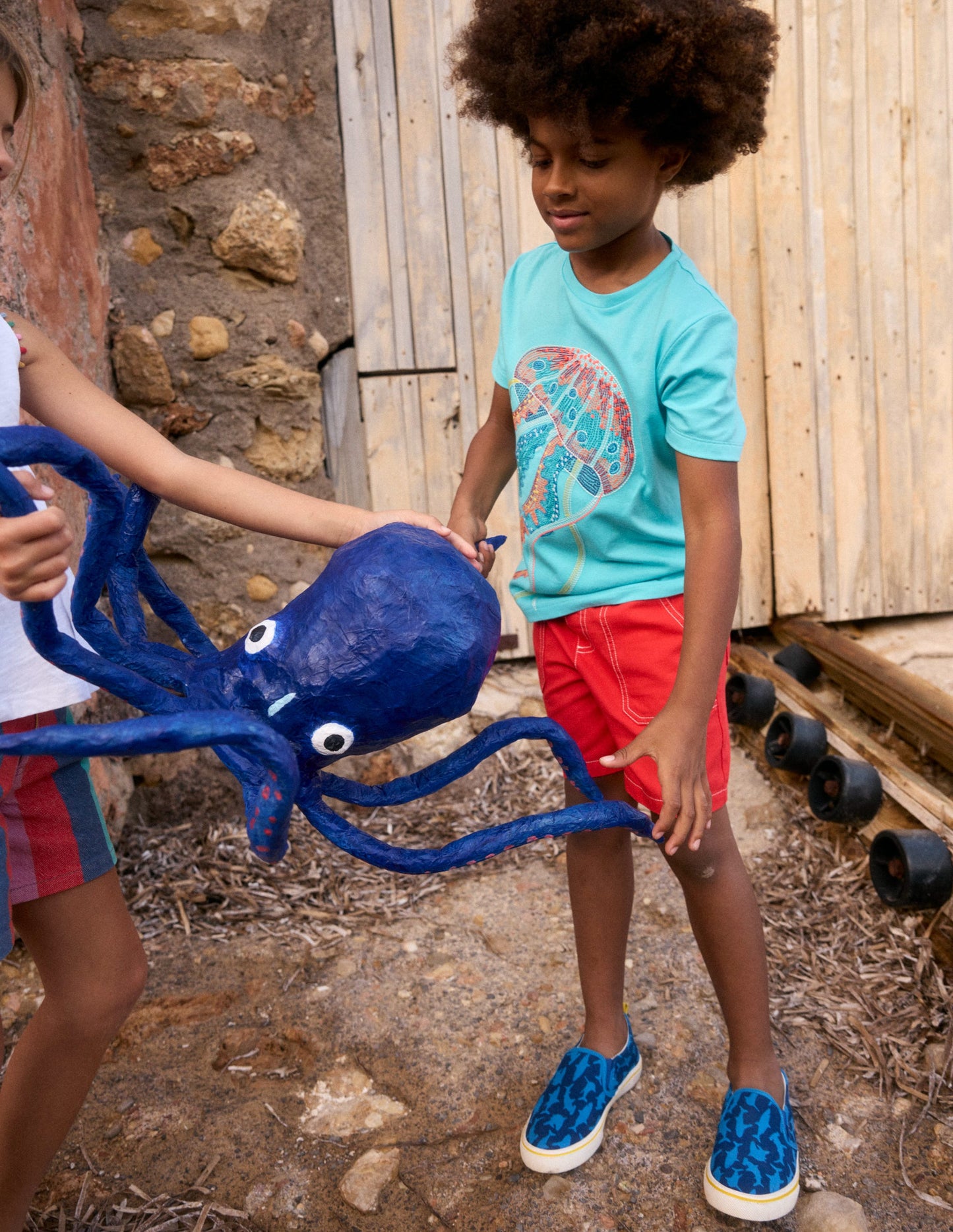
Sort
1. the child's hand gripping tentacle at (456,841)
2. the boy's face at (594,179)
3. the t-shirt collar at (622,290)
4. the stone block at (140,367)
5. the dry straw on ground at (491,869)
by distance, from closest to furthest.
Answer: the child's hand gripping tentacle at (456,841)
the boy's face at (594,179)
the t-shirt collar at (622,290)
the dry straw on ground at (491,869)
the stone block at (140,367)

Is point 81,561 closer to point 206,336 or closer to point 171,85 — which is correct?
point 206,336

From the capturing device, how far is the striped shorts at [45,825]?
4.31 ft

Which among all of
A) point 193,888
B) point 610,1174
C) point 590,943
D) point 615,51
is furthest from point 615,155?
point 193,888

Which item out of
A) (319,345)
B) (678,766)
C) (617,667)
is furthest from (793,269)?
(678,766)

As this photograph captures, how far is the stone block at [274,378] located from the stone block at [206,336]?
8 cm

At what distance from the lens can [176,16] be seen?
2.60 m

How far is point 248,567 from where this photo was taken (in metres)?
2.83

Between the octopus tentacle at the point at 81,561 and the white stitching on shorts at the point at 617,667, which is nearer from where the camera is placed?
the octopus tentacle at the point at 81,561

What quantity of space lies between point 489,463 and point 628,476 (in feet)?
1.09

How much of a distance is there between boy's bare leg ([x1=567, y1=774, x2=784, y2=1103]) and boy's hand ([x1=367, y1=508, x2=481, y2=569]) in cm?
64

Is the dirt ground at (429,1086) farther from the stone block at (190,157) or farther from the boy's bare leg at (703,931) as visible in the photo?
the stone block at (190,157)

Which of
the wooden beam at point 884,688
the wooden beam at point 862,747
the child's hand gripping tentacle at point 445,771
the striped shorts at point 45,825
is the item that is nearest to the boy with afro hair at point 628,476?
the child's hand gripping tentacle at point 445,771

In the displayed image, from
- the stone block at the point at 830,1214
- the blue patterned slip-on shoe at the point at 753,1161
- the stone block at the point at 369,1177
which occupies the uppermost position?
the blue patterned slip-on shoe at the point at 753,1161

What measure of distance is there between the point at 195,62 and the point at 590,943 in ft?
7.81
